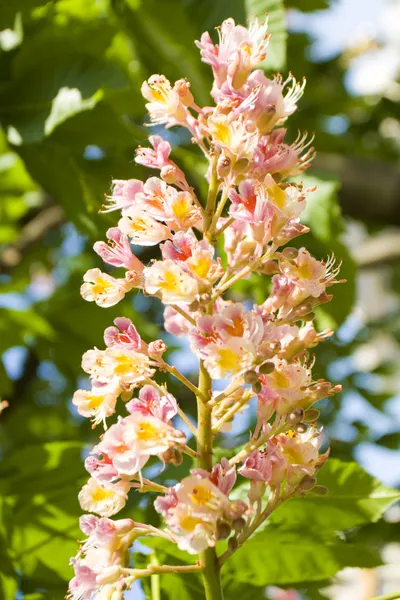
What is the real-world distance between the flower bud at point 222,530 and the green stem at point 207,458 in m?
0.04

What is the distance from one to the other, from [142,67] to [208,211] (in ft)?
2.57

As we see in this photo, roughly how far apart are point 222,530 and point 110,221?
520mm

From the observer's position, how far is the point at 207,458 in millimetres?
619

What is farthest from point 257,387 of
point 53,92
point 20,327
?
point 20,327

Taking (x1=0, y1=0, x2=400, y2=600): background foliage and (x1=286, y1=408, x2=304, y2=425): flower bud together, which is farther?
(x1=0, y1=0, x2=400, y2=600): background foliage

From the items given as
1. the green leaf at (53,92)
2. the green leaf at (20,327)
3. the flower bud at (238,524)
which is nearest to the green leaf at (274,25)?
the green leaf at (53,92)

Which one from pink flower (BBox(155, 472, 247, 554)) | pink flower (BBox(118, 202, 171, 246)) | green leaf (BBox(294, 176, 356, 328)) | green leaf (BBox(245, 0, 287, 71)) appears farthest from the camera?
green leaf (BBox(294, 176, 356, 328))

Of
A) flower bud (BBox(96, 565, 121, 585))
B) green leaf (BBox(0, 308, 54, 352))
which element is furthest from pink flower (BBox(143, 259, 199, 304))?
green leaf (BBox(0, 308, 54, 352))

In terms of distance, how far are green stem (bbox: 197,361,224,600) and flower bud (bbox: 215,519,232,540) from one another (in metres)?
0.04

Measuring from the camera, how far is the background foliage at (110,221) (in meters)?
0.85

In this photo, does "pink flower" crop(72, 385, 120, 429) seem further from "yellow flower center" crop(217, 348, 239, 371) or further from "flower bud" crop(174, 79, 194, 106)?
"flower bud" crop(174, 79, 194, 106)

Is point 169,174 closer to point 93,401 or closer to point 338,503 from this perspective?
point 93,401

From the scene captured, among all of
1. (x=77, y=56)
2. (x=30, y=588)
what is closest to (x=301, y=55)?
(x=77, y=56)

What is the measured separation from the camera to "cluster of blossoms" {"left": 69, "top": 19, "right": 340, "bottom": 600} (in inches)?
23.1
